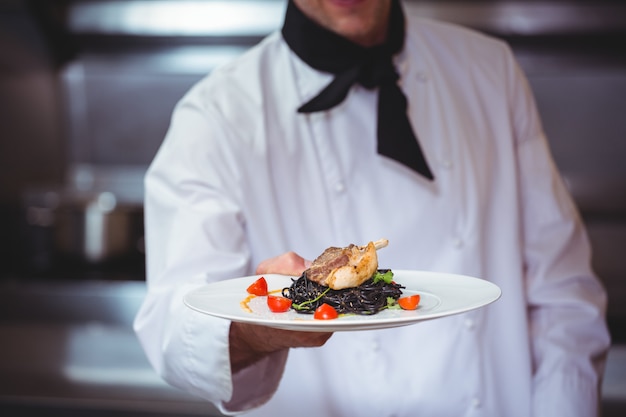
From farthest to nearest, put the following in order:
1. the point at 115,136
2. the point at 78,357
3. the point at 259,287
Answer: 1. the point at 115,136
2. the point at 78,357
3. the point at 259,287

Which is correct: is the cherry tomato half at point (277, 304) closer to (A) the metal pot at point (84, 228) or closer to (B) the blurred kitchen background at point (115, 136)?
(B) the blurred kitchen background at point (115, 136)

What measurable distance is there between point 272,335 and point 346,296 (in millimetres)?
145

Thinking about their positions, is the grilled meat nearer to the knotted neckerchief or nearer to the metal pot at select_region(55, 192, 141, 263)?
the knotted neckerchief

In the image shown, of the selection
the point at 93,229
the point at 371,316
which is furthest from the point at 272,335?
the point at 93,229

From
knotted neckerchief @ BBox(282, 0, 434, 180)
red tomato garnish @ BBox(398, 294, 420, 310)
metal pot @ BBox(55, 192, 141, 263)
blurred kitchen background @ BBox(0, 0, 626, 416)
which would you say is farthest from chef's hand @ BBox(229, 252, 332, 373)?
A: metal pot @ BBox(55, 192, 141, 263)

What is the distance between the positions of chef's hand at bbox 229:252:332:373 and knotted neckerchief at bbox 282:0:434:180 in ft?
1.65

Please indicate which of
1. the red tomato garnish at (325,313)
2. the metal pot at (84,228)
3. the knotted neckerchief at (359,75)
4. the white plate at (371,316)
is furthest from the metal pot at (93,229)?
the red tomato garnish at (325,313)

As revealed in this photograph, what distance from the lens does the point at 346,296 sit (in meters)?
1.27

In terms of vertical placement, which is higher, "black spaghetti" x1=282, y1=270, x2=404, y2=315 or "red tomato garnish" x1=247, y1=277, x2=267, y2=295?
"red tomato garnish" x1=247, y1=277, x2=267, y2=295

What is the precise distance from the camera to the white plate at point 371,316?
3.38 feet

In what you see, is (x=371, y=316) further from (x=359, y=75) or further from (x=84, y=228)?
(x=84, y=228)

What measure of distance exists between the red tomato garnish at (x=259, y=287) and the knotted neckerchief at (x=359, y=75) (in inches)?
24.4

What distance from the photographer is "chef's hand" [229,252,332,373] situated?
129 centimetres

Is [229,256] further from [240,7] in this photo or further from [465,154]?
[240,7]
